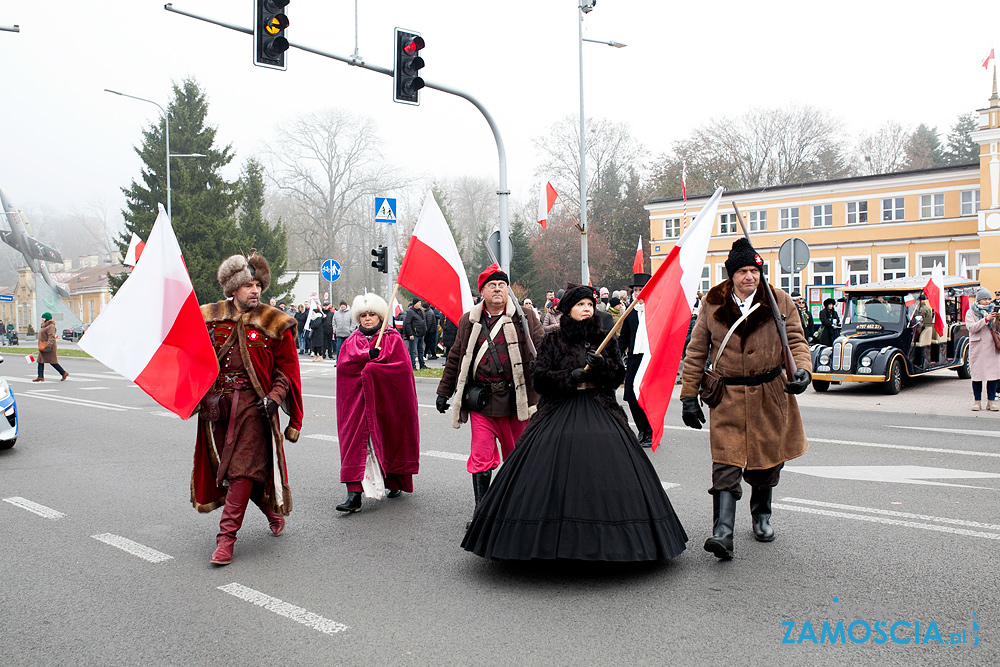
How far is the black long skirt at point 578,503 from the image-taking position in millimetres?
4668

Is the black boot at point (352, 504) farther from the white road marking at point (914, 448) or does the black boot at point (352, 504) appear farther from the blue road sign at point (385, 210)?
the blue road sign at point (385, 210)

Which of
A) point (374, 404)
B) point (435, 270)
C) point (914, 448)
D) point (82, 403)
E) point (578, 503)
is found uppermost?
point (435, 270)

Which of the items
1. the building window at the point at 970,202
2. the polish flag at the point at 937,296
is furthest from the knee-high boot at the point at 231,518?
the building window at the point at 970,202

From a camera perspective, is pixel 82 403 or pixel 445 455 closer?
pixel 445 455

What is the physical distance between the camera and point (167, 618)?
4.49 meters

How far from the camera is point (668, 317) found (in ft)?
18.3

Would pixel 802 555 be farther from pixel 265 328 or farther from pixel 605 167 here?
pixel 605 167

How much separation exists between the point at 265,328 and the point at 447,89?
371 inches

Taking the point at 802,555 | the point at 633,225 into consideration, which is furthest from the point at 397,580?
the point at 633,225

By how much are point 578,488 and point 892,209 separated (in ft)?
162

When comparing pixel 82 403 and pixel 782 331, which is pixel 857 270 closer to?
pixel 82 403

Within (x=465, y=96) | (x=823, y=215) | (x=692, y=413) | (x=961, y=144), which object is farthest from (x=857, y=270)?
(x=692, y=413)

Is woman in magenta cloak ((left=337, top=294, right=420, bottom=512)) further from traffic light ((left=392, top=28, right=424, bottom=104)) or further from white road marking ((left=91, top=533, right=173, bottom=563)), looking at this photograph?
traffic light ((left=392, top=28, right=424, bottom=104))

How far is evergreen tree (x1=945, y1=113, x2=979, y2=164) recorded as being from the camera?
72.7 meters
